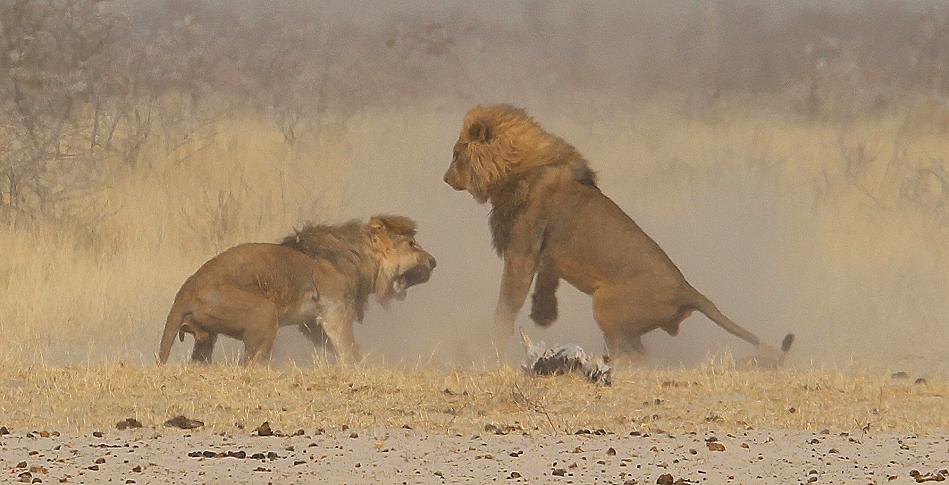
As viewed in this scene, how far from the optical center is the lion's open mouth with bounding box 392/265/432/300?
13320 millimetres

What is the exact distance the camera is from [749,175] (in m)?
18.7

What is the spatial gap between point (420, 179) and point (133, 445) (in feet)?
34.6

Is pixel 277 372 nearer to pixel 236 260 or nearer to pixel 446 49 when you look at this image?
pixel 236 260

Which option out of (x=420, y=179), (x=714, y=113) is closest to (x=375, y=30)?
(x=714, y=113)

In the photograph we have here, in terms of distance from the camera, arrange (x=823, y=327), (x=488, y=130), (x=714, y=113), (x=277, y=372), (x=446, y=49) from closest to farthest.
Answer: (x=277, y=372) < (x=488, y=130) < (x=823, y=327) < (x=714, y=113) < (x=446, y=49)

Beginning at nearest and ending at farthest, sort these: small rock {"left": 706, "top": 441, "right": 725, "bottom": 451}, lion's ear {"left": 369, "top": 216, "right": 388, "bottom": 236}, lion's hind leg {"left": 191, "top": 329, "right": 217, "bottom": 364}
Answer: small rock {"left": 706, "top": 441, "right": 725, "bottom": 451}, lion's hind leg {"left": 191, "top": 329, "right": 217, "bottom": 364}, lion's ear {"left": 369, "top": 216, "right": 388, "bottom": 236}

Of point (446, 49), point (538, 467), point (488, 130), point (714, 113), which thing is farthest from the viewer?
point (446, 49)

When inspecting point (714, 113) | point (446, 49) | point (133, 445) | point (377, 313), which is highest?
point (446, 49)

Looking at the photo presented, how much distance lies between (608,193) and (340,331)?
7.19 m

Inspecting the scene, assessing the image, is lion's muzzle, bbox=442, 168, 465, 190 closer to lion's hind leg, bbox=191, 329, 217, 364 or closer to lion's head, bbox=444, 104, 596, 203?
lion's head, bbox=444, 104, 596, 203

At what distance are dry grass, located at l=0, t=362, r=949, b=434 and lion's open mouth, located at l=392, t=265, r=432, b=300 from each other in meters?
1.52

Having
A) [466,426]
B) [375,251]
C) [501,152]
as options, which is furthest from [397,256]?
[466,426]

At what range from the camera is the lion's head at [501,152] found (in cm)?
1305

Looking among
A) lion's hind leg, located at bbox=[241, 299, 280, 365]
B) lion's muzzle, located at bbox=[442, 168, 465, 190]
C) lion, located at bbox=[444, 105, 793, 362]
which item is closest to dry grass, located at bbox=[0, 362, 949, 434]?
lion's hind leg, located at bbox=[241, 299, 280, 365]
